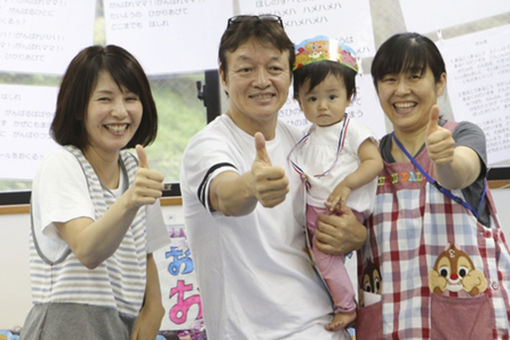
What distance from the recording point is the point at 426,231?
5.30ft

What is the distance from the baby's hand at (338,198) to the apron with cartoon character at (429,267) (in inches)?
4.7

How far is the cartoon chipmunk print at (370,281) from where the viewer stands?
169 centimetres

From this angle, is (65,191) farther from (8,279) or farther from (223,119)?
(8,279)

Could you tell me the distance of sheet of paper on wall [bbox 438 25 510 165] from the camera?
9.33ft

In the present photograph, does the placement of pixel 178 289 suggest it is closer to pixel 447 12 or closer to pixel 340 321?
pixel 340 321

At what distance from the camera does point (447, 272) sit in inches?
62.0

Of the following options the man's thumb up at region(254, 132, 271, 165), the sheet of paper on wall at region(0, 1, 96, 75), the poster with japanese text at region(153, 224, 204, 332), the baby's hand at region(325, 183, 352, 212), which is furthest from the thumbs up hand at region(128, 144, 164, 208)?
the sheet of paper on wall at region(0, 1, 96, 75)

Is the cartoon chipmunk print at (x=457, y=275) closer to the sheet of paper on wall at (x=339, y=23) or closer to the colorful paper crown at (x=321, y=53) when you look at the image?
the colorful paper crown at (x=321, y=53)

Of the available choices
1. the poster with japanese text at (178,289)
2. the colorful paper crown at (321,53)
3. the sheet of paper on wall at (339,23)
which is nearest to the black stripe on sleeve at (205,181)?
the colorful paper crown at (321,53)

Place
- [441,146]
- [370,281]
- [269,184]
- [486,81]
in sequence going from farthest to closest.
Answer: [486,81]
[370,281]
[441,146]
[269,184]

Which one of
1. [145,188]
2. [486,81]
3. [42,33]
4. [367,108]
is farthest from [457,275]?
[42,33]

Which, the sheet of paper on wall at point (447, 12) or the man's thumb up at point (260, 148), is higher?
the sheet of paper on wall at point (447, 12)

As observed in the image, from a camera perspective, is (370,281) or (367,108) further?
(367,108)

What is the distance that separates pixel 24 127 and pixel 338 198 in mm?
1931
